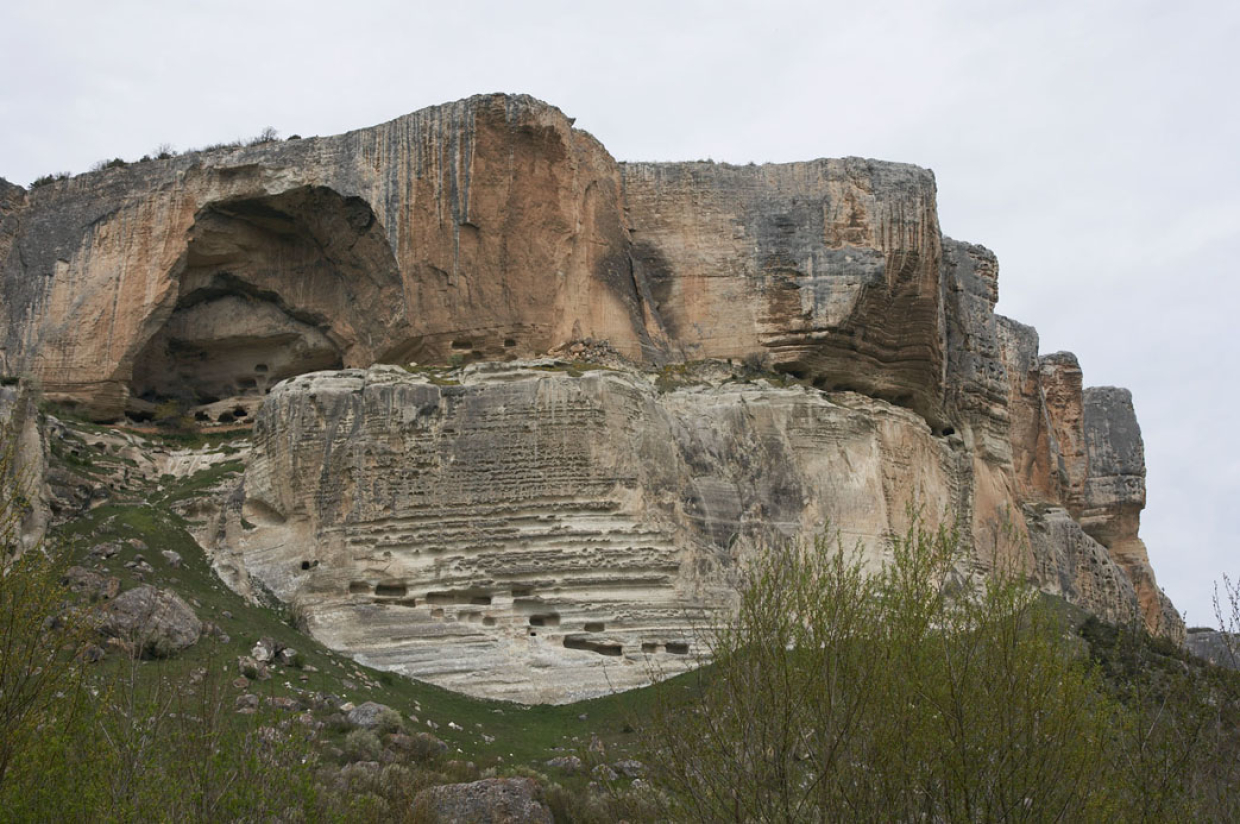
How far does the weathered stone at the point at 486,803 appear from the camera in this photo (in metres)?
18.4

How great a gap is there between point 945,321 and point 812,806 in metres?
25.6

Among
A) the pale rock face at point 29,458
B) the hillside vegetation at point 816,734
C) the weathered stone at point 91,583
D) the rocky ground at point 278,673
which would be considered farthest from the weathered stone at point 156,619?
the hillside vegetation at point 816,734

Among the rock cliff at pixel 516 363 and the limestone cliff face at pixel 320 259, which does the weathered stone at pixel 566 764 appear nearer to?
the rock cliff at pixel 516 363

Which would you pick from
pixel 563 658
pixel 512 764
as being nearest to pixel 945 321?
pixel 563 658

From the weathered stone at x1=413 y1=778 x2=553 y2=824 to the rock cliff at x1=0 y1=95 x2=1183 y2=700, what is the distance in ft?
21.9

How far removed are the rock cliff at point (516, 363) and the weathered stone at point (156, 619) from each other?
3576 millimetres

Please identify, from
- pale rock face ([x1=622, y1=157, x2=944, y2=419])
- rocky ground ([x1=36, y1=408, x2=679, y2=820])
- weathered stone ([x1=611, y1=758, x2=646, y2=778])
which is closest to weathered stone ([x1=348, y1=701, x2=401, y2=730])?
rocky ground ([x1=36, y1=408, x2=679, y2=820])

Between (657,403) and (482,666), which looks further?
(657,403)

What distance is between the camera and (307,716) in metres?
21.8

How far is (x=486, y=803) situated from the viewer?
18.8 metres

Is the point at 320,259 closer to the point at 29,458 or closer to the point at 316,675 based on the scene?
the point at 29,458

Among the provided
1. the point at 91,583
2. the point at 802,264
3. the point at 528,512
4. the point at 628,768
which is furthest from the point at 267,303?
the point at 628,768

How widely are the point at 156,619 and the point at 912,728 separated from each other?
13.3 m

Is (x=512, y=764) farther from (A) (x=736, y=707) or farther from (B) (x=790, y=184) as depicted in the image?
(B) (x=790, y=184)
